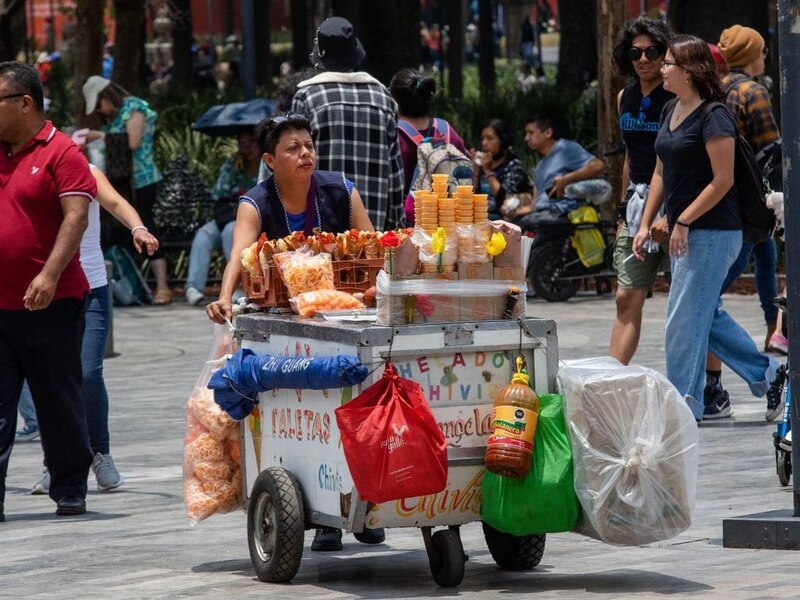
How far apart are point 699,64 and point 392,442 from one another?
3594mm

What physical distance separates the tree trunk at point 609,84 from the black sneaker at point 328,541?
1009 centimetres

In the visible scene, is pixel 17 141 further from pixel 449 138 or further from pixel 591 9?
pixel 591 9

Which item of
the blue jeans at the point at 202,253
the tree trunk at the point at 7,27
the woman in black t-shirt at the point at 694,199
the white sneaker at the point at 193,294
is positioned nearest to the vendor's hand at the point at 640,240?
the woman in black t-shirt at the point at 694,199

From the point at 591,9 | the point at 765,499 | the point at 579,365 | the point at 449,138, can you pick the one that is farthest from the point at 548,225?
the point at 591,9

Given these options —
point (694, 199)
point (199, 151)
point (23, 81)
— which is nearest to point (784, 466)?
point (694, 199)

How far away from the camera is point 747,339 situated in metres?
9.67

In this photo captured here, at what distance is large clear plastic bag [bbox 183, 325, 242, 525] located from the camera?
6.72 m

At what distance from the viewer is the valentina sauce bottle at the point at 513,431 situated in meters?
5.87

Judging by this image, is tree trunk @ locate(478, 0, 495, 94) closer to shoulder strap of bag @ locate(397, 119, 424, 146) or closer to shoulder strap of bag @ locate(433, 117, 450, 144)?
shoulder strap of bag @ locate(433, 117, 450, 144)

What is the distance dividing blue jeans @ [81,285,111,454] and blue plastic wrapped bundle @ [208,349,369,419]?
2.06 metres

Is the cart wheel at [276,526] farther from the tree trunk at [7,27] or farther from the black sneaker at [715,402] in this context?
the tree trunk at [7,27]

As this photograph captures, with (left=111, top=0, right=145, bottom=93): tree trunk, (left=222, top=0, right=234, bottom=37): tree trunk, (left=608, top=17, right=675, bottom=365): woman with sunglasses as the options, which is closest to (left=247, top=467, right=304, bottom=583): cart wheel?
(left=608, top=17, right=675, bottom=365): woman with sunglasses

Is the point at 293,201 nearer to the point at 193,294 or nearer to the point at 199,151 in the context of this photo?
the point at 193,294

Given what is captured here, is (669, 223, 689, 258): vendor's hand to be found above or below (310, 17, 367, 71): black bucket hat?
below
